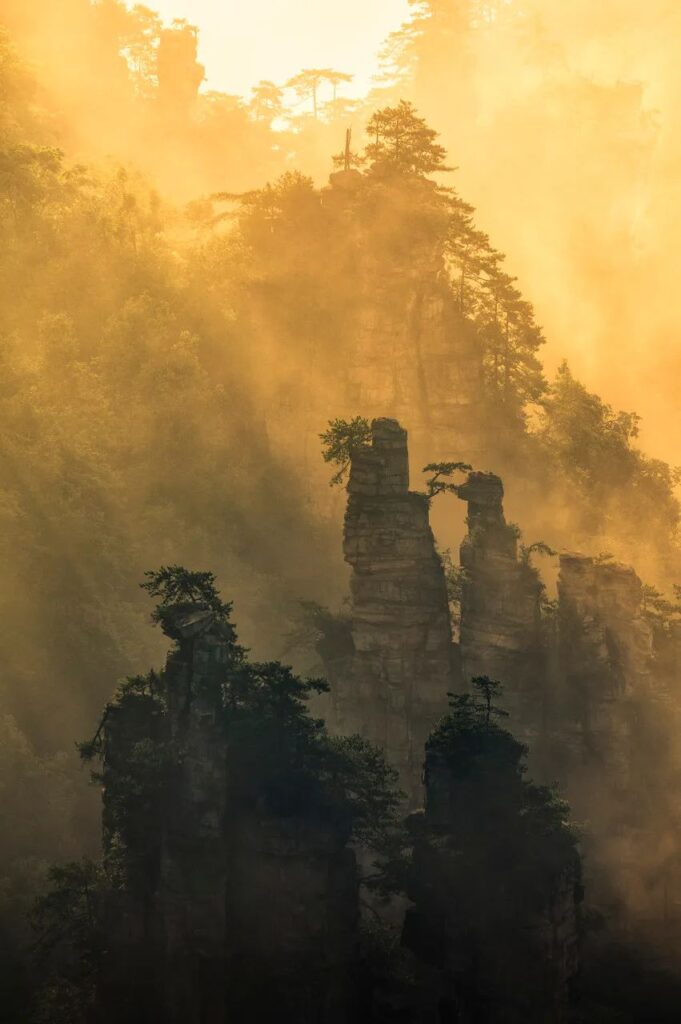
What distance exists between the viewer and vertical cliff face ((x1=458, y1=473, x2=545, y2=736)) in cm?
6303

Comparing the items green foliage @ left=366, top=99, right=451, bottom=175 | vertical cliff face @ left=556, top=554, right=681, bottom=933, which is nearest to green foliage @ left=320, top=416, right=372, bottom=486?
vertical cliff face @ left=556, top=554, right=681, bottom=933

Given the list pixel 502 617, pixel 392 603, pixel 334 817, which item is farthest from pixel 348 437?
pixel 334 817

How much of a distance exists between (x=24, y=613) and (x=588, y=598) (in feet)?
Answer: 95.9

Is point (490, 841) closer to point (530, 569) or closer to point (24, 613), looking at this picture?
point (530, 569)

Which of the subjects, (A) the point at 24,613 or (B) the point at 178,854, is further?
(A) the point at 24,613

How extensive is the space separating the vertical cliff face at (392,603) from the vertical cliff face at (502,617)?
1.59 meters

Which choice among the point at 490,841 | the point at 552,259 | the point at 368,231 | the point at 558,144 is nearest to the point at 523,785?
the point at 490,841

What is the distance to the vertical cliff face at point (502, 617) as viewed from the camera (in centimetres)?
6303

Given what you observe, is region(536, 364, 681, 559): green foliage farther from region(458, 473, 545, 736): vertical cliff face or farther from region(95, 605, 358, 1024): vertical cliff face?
region(95, 605, 358, 1024): vertical cliff face

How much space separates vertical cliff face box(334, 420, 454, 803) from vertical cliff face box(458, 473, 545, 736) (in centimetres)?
159

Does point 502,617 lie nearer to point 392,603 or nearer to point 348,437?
point 392,603

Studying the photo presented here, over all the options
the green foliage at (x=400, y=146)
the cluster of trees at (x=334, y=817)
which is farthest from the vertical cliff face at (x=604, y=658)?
the green foliage at (x=400, y=146)

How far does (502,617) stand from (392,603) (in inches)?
222

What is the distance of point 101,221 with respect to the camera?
270 feet
